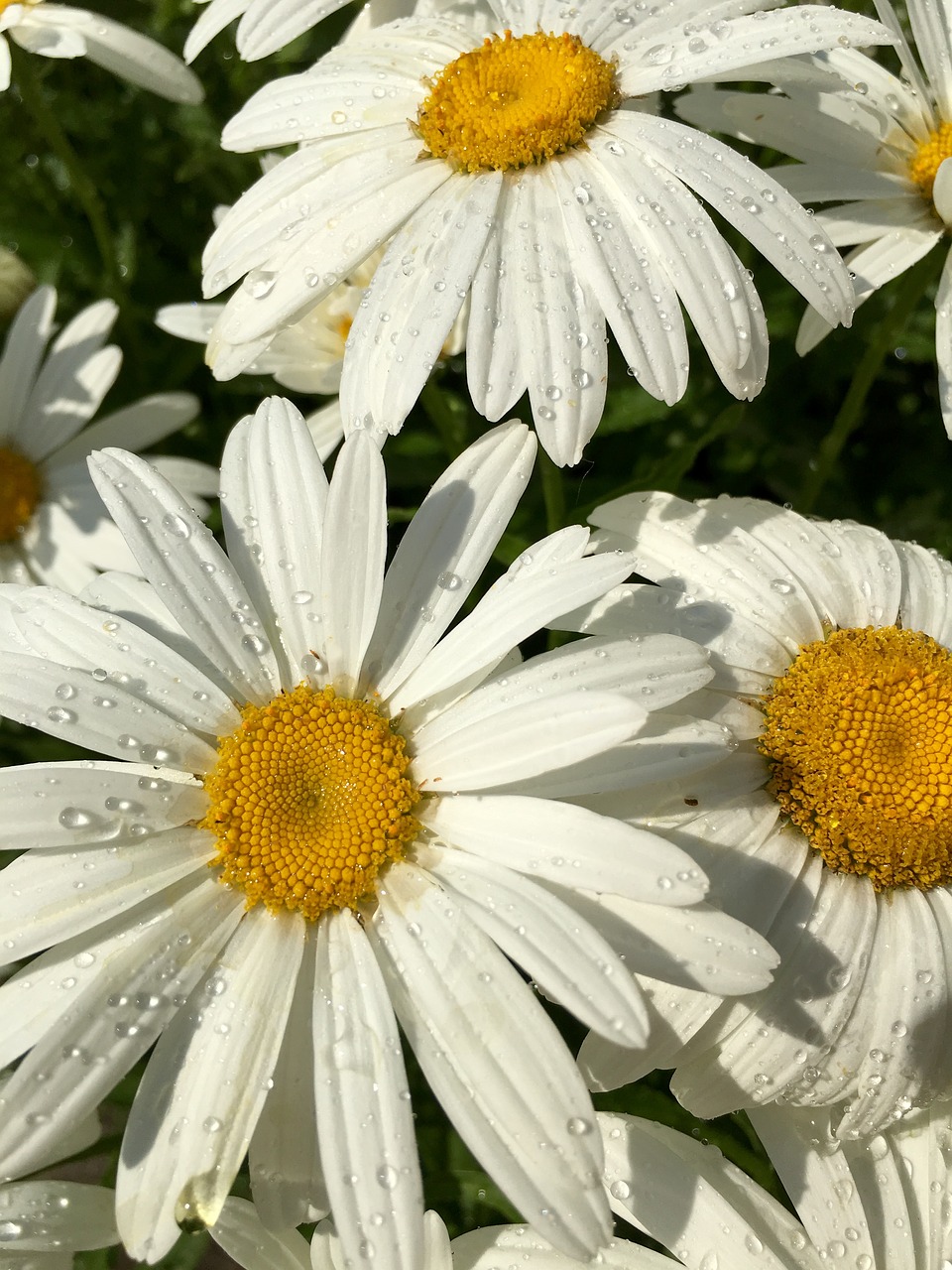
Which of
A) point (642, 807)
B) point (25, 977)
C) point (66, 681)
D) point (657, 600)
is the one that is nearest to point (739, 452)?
point (657, 600)

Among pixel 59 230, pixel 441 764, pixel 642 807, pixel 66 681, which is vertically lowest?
pixel 642 807

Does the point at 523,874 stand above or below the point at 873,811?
above

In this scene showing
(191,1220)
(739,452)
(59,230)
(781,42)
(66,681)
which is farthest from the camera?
(59,230)

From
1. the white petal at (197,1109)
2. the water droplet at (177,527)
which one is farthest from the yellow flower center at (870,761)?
the water droplet at (177,527)

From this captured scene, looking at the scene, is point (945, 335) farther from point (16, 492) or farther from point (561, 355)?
point (16, 492)

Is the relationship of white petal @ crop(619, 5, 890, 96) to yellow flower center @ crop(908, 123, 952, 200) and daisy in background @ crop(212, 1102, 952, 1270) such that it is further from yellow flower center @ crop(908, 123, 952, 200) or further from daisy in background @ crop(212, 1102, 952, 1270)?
daisy in background @ crop(212, 1102, 952, 1270)

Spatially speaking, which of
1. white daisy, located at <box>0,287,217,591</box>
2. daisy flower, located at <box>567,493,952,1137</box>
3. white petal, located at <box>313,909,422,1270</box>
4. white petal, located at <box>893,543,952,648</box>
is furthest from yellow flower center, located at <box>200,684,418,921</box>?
white daisy, located at <box>0,287,217,591</box>

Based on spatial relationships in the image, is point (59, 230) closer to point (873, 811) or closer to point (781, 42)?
point (781, 42)
